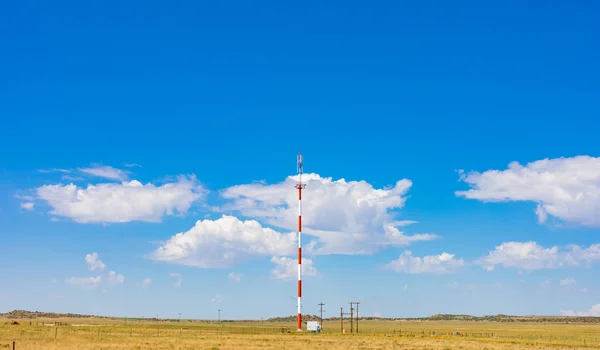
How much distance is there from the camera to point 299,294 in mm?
103250

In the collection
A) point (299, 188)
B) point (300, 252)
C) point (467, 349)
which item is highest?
point (299, 188)

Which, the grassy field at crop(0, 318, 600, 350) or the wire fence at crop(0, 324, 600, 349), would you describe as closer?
the grassy field at crop(0, 318, 600, 350)

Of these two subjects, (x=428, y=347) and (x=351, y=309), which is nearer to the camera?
(x=428, y=347)

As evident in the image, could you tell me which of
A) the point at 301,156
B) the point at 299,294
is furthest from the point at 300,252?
the point at 301,156

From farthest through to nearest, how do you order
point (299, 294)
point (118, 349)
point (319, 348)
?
point (299, 294) < point (319, 348) < point (118, 349)

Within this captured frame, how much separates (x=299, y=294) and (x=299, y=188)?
675 inches

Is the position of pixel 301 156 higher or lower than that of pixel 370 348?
higher

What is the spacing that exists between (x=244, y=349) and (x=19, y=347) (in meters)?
21.0

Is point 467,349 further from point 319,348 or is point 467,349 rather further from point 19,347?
point 19,347

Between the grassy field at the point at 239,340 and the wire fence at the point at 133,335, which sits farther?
the wire fence at the point at 133,335

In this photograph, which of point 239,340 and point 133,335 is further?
point 133,335

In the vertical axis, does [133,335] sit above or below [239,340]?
above

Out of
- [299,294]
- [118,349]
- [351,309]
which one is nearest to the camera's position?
[118,349]

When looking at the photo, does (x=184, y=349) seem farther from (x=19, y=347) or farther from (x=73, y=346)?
(x=19, y=347)
